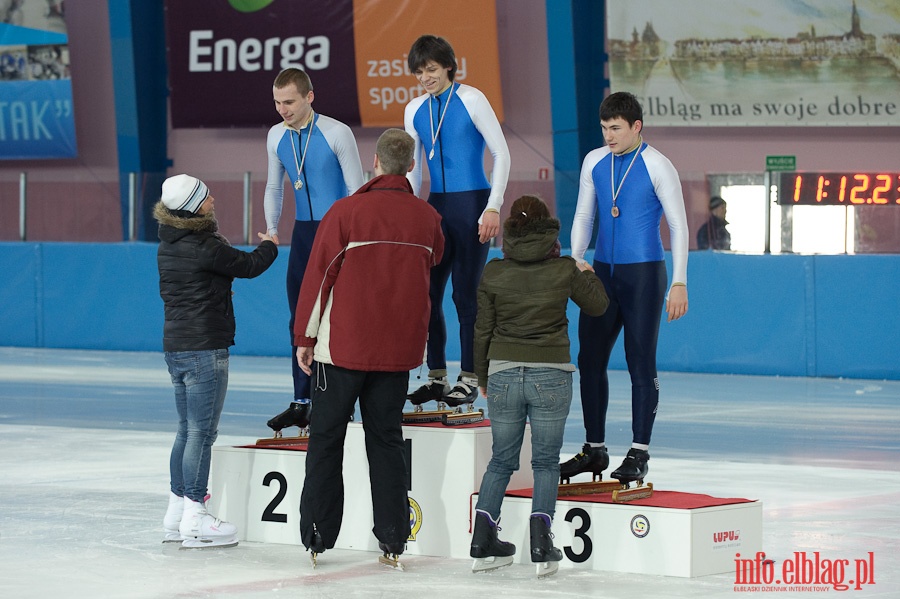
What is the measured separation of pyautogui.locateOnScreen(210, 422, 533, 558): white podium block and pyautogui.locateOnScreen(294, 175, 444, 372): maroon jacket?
0.62m

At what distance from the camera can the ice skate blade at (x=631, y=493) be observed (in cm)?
634

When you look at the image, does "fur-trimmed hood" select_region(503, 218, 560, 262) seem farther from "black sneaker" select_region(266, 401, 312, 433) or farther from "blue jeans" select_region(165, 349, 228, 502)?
"black sneaker" select_region(266, 401, 312, 433)

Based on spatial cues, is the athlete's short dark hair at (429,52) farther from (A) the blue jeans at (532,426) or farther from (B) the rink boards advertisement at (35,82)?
(B) the rink boards advertisement at (35,82)

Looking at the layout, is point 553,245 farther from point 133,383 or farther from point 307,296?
point 133,383

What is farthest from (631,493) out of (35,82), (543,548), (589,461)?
(35,82)

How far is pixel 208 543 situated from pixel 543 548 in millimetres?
1625

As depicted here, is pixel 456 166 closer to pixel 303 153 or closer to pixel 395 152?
pixel 303 153

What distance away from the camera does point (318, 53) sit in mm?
19250

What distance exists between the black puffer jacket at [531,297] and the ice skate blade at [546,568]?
82 cm

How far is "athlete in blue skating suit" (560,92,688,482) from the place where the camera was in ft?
21.9

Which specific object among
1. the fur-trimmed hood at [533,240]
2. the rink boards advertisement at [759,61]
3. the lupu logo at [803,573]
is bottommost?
the lupu logo at [803,573]

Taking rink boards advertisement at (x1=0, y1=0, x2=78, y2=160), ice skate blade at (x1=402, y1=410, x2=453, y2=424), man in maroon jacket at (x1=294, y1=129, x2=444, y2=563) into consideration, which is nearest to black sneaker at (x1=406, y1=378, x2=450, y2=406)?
ice skate blade at (x1=402, y1=410, x2=453, y2=424)

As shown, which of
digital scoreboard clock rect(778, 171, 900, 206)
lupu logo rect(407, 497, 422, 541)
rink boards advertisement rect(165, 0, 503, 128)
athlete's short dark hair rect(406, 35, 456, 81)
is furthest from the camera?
rink boards advertisement rect(165, 0, 503, 128)

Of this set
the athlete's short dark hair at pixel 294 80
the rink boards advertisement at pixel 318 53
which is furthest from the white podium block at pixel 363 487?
the rink boards advertisement at pixel 318 53
